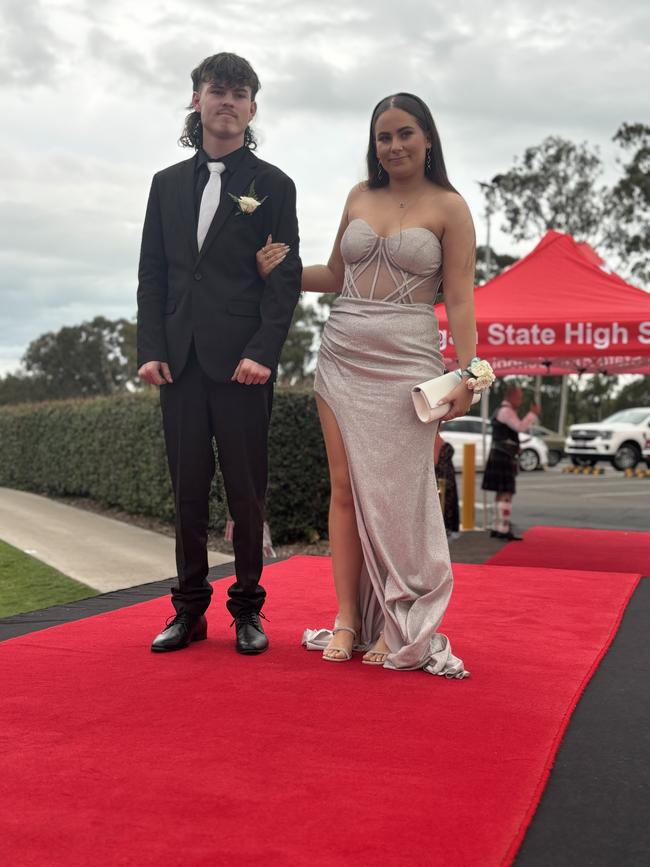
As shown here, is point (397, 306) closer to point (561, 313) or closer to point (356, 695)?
point (356, 695)

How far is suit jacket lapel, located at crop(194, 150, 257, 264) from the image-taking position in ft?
12.1

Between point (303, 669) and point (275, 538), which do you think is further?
point (275, 538)

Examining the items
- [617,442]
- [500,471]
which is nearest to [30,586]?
[500,471]

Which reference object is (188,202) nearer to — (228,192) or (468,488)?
(228,192)

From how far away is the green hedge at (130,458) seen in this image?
364 inches

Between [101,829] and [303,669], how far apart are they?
4.83 feet

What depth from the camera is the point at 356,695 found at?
314cm

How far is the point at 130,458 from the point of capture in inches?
445

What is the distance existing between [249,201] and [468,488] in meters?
7.64

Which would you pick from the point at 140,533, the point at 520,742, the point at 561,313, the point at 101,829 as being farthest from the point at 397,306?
the point at 140,533

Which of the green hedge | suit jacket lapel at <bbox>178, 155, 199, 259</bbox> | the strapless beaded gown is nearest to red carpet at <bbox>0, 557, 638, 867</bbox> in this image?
the strapless beaded gown

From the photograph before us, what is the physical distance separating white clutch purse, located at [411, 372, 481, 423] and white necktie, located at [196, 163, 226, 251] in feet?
3.26

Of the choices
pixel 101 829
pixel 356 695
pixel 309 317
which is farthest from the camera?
pixel 309 317

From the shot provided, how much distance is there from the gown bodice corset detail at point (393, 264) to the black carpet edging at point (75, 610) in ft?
6.63
